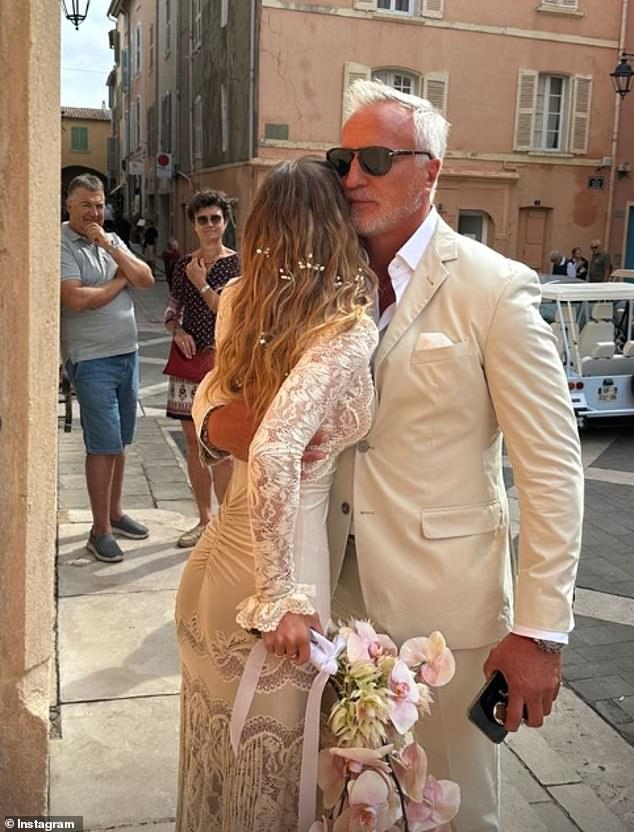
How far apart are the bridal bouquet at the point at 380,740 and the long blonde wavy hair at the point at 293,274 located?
0.56 m

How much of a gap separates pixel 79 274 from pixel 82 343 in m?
0.36

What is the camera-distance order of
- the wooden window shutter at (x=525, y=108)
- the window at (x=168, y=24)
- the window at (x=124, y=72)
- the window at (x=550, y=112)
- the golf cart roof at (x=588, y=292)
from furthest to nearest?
the window at (x=124, y=72) < the window at (x=168, y=24) < the window at (x=550, y=112) < the wooden window shutter at (x=525, y=108) < the golf cart roof at (x=588, y=292)

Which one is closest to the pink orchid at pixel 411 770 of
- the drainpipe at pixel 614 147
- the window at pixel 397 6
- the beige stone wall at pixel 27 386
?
the beige stone wall at pixel 27 386

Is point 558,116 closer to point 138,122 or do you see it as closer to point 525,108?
point 525,108

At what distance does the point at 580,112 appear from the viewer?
22203mm

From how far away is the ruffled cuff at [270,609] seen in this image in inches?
73.2

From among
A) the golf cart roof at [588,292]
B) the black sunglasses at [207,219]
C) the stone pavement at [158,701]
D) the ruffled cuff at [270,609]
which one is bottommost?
the stone pavement at [158,701]

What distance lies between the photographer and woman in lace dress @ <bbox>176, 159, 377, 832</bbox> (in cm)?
184

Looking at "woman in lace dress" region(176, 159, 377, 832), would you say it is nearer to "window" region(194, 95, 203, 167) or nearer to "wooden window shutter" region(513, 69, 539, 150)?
"wooden window shutter" region(513, 69, 539, 150)

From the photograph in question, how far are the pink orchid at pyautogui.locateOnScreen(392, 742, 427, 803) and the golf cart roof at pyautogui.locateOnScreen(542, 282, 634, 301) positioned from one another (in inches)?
319

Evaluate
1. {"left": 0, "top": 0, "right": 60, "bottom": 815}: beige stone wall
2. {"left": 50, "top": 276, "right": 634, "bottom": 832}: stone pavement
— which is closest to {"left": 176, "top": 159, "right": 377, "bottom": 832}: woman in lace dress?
{"left": 0, "top": 0, "right": 60, "bottom": 815}: beige stone wall

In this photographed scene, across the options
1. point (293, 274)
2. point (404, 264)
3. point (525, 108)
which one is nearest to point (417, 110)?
point (404, 264)

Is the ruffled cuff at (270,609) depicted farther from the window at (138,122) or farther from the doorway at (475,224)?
the window at (138,122)

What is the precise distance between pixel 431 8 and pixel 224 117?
5.73 metres
